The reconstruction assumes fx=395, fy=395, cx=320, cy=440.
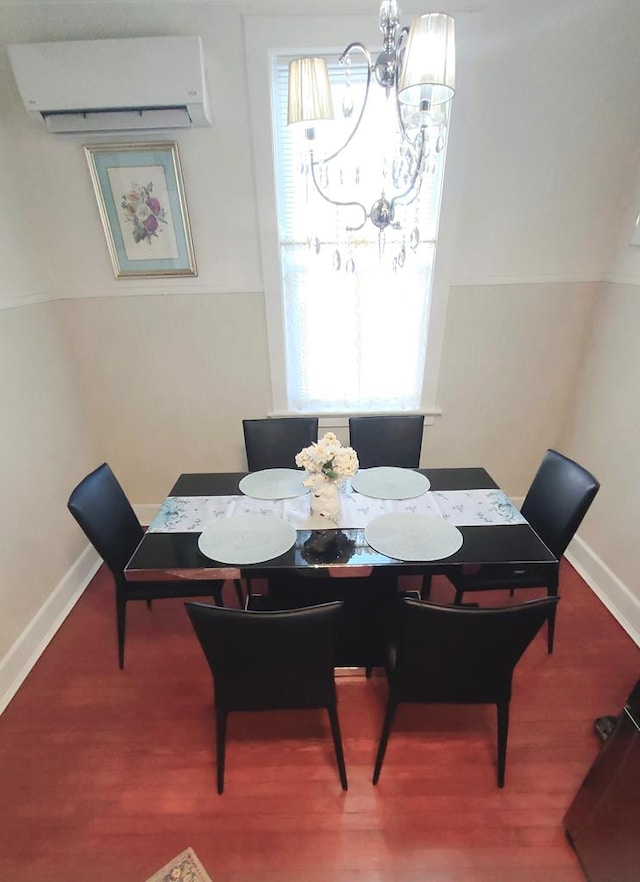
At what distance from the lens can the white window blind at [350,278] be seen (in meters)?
1.83

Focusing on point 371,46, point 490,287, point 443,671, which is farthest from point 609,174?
point 443,671

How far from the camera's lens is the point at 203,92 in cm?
169

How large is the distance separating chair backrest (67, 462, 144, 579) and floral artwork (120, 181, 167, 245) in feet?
3.94

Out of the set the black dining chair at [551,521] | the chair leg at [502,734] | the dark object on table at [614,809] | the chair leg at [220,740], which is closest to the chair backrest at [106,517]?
the chair leg at [220,740]

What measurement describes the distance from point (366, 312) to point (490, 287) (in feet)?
2.23

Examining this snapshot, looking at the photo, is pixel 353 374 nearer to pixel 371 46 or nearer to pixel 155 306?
pixel 155 306

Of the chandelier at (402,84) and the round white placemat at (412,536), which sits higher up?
the chandelier at (402,84)

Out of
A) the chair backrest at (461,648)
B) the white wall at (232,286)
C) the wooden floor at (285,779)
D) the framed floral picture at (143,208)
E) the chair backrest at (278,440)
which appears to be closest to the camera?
the chair backrest at (461,648)

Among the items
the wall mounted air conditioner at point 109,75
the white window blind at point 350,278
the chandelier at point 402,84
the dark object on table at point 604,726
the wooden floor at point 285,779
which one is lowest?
the wooden floor at point 285,779

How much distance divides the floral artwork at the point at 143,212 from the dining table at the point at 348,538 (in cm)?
126

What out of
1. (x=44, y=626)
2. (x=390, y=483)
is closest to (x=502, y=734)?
(x=390, y=483)

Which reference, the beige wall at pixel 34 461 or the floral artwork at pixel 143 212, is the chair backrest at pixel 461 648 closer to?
the beige wall at pixel 34 461

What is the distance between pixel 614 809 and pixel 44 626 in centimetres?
228

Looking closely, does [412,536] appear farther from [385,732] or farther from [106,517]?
[106,517]
